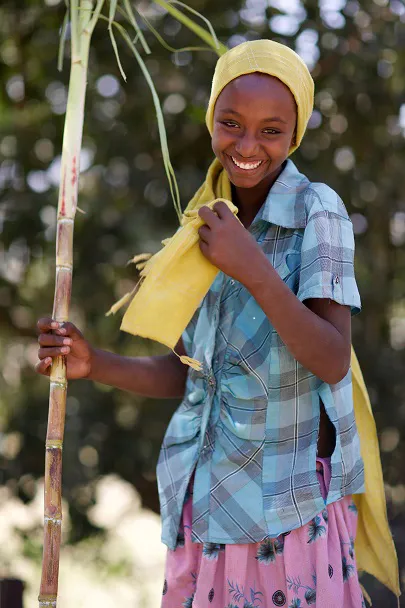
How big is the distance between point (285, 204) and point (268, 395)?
387 mm

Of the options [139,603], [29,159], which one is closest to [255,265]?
[29,159]

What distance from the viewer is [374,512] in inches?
79.7

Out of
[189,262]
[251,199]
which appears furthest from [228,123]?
[189,262]

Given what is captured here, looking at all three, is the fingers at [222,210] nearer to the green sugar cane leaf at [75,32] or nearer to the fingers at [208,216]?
the fingers at [208,216]

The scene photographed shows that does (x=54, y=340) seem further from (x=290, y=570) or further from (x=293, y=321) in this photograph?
(x=290, y=570)

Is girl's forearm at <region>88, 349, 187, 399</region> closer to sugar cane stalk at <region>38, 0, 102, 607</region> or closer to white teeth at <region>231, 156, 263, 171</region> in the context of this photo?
sugar cane stalk at <region>38, 0, 102, 607</region>

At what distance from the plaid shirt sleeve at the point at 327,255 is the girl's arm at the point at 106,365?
0.48 metres

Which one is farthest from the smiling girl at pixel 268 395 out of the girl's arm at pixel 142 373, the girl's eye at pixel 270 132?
the girl's arm at pixel 142 373

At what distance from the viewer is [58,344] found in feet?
6.11

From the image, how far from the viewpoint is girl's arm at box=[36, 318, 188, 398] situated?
6.12 ft

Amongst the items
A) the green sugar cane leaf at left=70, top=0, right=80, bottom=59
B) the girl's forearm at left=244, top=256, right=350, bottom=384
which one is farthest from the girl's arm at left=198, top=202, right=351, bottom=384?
the green sugar cane leaf at left=70, top=0, right=80, bottom=59

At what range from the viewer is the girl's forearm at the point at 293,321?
168 centimetres

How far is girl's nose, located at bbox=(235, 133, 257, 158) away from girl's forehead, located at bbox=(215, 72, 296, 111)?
68 millimetres

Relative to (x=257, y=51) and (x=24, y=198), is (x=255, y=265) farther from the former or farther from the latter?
(x=24, y=198)
